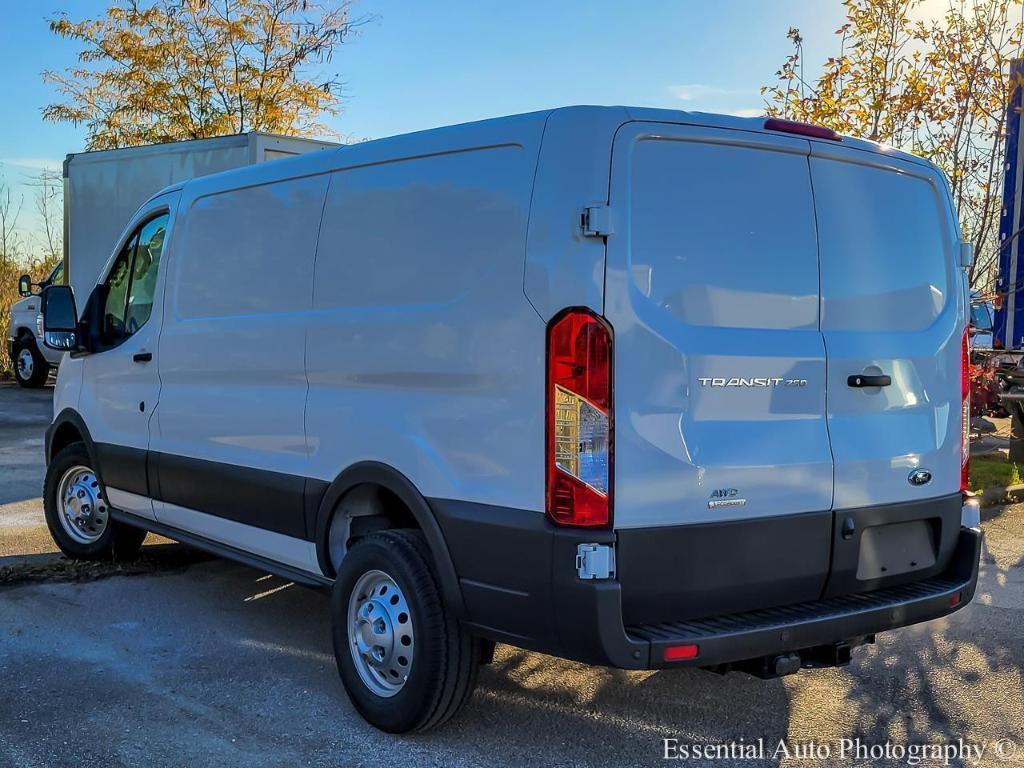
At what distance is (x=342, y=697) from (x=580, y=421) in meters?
1.76

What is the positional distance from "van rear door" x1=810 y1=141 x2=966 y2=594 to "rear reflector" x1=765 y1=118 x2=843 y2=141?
4cm

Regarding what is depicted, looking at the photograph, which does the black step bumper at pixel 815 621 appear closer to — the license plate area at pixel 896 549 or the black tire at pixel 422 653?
the license plate area at pixel 896 549

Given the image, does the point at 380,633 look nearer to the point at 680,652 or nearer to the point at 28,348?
the point at 680,652

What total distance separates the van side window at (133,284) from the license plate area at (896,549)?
3.80 meters

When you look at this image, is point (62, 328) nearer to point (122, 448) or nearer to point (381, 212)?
point (122, 448)

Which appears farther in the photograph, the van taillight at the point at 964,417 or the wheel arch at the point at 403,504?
the van taillight at the point at 964,417

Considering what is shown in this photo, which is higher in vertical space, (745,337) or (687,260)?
(687,260)

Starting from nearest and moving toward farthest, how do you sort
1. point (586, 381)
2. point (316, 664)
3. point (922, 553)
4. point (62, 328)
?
point (586, 381)
point (922, 553)
point (316, 664)
point (62, 328)

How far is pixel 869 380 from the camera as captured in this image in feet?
13.0

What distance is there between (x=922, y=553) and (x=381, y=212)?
97.6 inches

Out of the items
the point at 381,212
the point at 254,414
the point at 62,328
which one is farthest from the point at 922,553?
the point at 62,328

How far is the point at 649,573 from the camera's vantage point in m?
3.48

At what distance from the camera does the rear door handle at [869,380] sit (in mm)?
3924

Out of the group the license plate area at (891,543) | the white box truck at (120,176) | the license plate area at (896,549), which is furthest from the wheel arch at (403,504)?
the white box truck at (120,176)
